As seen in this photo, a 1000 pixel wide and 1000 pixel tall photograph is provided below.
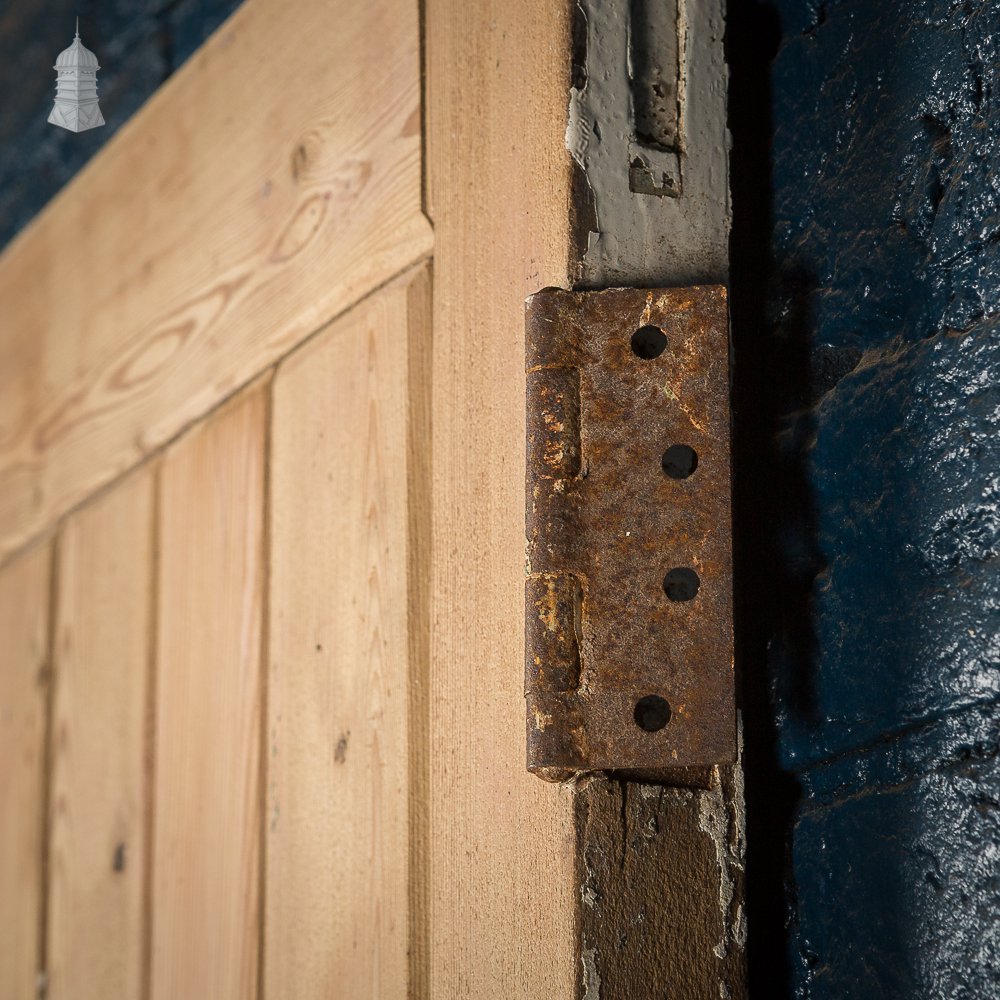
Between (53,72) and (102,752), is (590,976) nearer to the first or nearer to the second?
(102,752)

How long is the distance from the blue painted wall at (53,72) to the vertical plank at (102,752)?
1.24ft

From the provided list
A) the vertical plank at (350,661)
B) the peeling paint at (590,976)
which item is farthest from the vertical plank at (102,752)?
the peeling paint at (590,976)

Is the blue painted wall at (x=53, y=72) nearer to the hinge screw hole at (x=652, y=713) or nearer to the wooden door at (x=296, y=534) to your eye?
the wooden door at (x=296, y=534)

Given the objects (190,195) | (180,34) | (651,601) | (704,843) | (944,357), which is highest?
(180,34)

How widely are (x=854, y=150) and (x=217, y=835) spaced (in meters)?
0.59

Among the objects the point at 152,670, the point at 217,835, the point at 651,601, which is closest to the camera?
the point at 651,601

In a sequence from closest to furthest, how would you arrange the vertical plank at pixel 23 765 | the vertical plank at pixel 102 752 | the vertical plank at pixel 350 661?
the vertical plank at pixel 350 661 < the vertical plank at pixel 102 752 < the vertical plank at pixel 23 765

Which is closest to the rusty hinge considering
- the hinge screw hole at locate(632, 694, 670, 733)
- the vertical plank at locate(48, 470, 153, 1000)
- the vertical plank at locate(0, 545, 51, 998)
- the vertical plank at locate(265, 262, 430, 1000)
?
the hinge screw hole at locate(632, 694, 670, 733)

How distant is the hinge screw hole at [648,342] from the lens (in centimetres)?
48

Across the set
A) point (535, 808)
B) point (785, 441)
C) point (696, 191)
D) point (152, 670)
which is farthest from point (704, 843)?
point (152, 670)

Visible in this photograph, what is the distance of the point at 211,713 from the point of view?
79 centimetres

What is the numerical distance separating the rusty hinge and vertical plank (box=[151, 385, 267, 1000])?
0.33 m

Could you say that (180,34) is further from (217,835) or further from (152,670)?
(217,835)

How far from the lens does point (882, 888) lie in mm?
470
